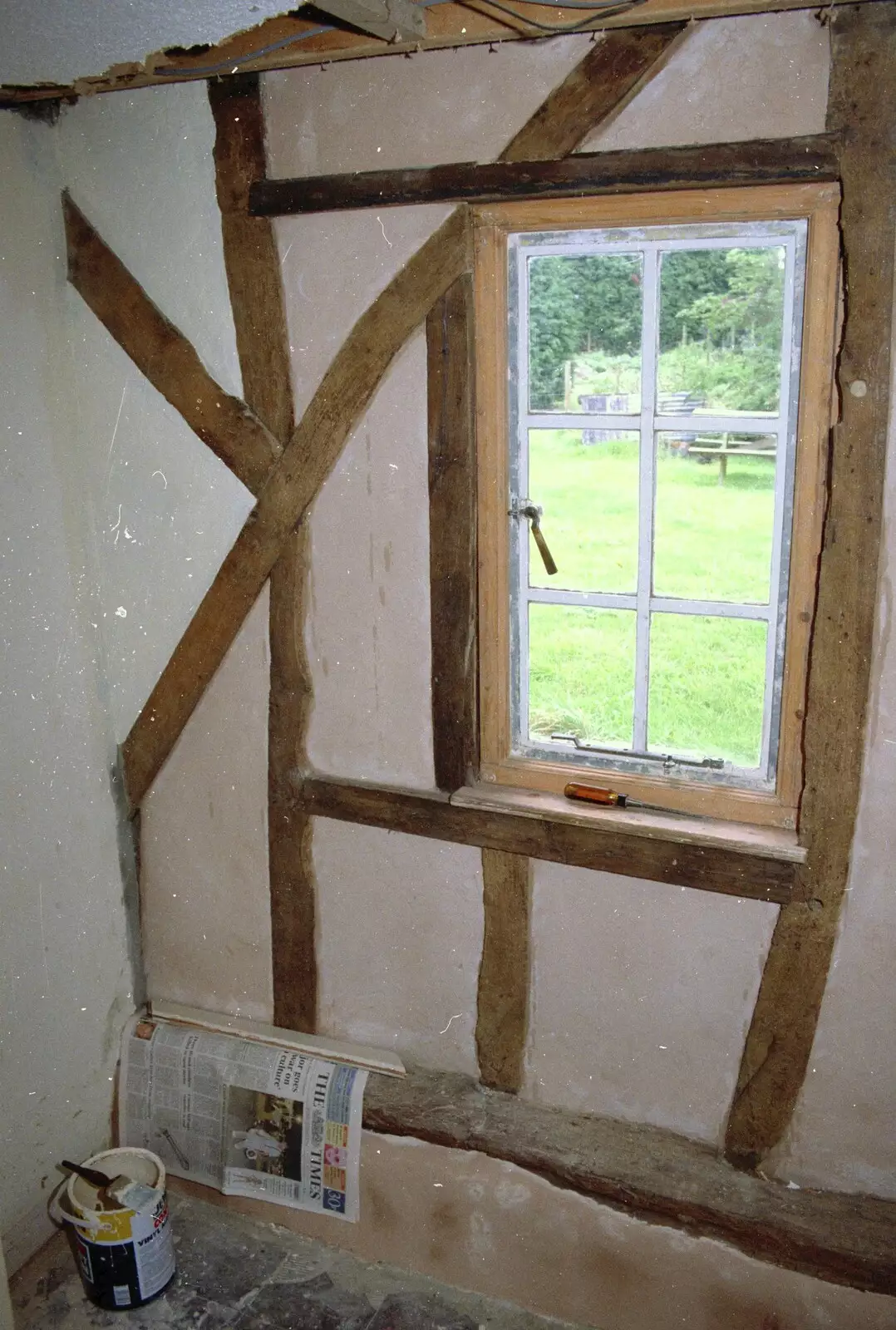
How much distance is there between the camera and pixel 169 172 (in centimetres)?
225

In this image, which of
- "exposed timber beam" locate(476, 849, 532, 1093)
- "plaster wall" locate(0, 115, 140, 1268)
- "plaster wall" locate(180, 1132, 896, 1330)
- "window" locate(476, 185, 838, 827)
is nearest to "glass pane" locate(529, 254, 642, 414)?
"window" locate(476, 185, 838, 827)

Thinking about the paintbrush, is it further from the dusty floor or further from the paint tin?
the dusty floor

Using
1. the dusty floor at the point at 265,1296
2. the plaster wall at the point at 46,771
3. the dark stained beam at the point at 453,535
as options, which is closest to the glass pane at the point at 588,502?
the dark stained beam at the point at 453,535

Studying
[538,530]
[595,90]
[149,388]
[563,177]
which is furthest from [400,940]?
[595,90]

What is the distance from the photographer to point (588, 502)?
7.11ft

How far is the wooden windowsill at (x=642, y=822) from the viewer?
2.07 m

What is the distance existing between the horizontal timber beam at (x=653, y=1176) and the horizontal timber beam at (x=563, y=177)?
1.91 m

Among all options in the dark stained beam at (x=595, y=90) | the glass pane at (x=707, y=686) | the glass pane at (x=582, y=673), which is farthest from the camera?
the glass pane at (x=582, y=673)

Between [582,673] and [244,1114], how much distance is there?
54.0 inches

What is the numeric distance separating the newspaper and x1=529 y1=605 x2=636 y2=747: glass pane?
99 cm

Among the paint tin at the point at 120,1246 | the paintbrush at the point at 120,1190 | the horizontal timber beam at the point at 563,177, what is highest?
the horizontal timber beam at the point at 563,177

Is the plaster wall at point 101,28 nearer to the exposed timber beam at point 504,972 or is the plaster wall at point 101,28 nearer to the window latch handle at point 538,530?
the window latch handle at point 538,530

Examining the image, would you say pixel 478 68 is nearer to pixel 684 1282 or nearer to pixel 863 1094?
pixel 863 1094

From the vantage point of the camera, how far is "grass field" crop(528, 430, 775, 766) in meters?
2.06
